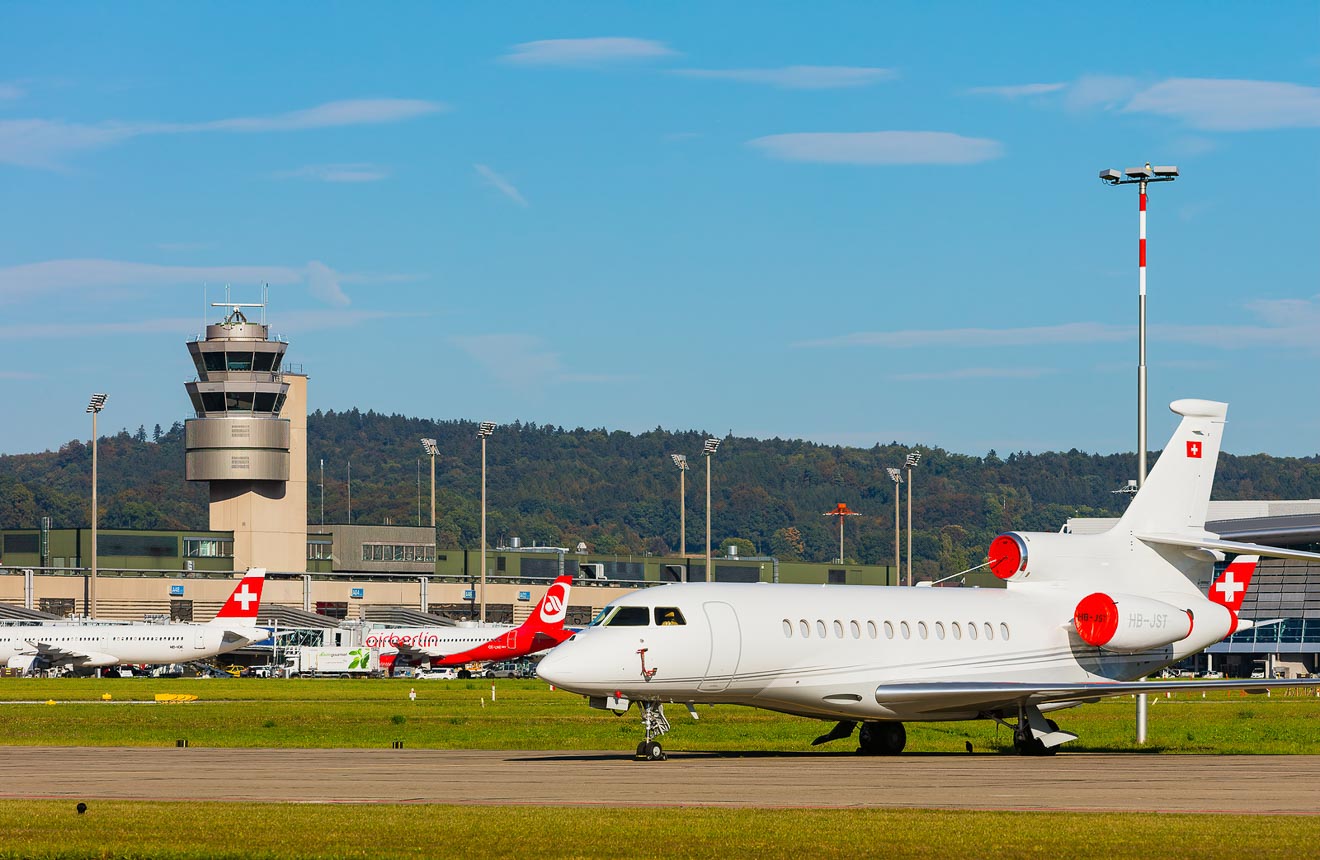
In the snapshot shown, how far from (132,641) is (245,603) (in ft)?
25.0

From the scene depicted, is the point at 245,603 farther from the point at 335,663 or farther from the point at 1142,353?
the point at 1142,353

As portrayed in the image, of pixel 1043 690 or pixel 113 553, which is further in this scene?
pixel 113 553

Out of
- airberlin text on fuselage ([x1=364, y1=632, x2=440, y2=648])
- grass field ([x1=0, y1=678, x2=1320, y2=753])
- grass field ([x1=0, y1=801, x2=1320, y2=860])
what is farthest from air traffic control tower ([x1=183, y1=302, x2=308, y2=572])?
grass field ([x1=0, y1=801, x2=1320, y2=860])

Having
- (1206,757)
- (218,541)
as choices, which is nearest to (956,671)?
(1206,757)

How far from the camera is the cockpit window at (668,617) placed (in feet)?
124

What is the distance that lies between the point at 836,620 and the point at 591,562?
152262 mm

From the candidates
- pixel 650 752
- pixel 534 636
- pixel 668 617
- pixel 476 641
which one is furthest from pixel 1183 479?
pixel 476 641

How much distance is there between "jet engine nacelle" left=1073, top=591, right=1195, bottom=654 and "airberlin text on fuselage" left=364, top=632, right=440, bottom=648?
3054 inches

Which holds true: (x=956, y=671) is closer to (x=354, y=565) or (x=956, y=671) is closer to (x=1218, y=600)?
(x=1218, y=600)

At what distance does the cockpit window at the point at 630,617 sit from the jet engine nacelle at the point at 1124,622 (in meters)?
12.3

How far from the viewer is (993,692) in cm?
3981

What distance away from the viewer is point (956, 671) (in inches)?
1638

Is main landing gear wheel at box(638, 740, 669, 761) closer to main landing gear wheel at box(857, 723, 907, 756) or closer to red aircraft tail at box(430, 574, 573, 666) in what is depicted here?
main landing gear wheel at box(857, 723, 907, 756)

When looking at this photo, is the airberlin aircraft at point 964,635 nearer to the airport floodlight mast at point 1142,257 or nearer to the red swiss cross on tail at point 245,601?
the airport floodlight mast at point 1142,257
